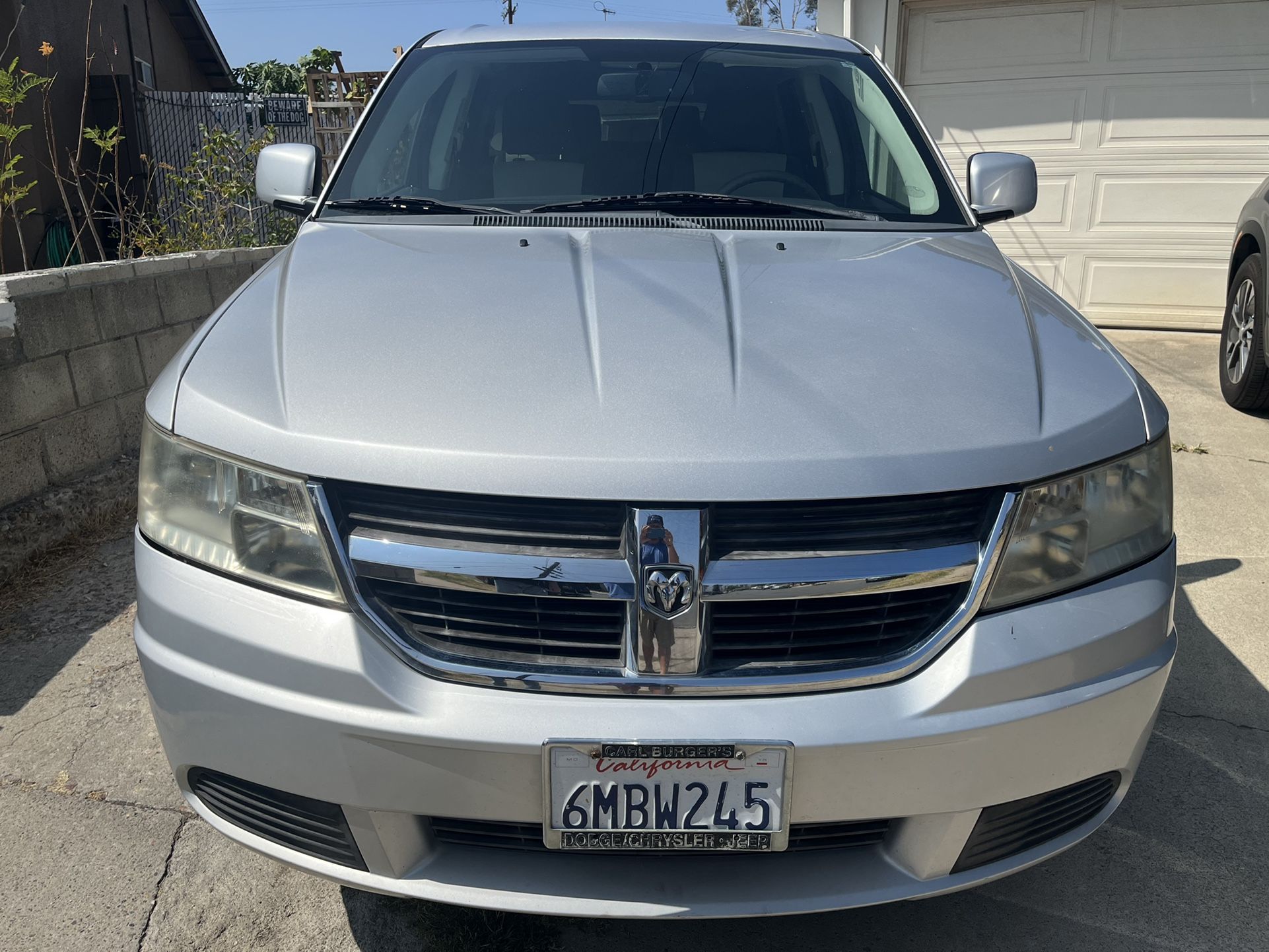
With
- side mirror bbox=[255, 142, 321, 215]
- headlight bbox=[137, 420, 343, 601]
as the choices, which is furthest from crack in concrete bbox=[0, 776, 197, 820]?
side mirror bbox=[255, 142, 321, 215]

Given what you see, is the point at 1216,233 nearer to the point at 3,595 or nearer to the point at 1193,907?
the point at 1193,907

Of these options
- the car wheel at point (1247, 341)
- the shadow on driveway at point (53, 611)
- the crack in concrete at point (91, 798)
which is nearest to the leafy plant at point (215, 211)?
the shadow on driveway at point (53, 611)

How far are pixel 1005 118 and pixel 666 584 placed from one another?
7.12m

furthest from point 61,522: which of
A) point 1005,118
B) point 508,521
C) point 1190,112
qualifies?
point 1190,112

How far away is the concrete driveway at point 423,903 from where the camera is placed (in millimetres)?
1955

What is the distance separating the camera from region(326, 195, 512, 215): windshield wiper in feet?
8.07

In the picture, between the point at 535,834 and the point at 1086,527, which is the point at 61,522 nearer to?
the point at 535,834

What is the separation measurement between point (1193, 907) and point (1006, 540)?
1.04m

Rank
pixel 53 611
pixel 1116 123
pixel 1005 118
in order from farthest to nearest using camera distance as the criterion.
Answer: pixel 1005 118 → pixel 1116 123 → pixel 53 611

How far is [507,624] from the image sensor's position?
153 centimetres

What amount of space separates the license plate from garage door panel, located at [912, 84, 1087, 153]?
6.76m

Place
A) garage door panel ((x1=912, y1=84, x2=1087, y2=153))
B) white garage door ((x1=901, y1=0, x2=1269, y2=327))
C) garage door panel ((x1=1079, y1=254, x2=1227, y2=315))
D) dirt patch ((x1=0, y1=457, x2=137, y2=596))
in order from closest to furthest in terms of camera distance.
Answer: dirt patch ((x1=0, y1=457, x2=137, y2=596)), white garage door ((x1=901, y1=0, x2=1269, y2=327)), garage door panel ((x1=912, y1=84, x2=1087, y2=153)), garage door panel ((x1=1079, y1=254, x2=1227, y2=315))

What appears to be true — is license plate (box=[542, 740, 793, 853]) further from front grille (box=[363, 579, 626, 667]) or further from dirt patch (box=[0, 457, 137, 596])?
dirt patch (box=[0, 457, 137, 596])

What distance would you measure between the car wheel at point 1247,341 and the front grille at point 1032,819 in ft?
13.6
